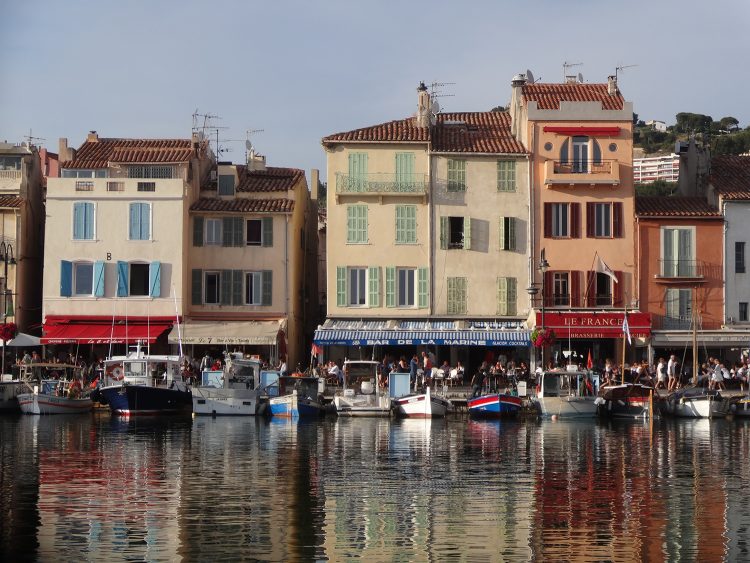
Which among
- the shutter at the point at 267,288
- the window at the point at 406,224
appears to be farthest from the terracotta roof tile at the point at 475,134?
the shutter at the point at 267,288

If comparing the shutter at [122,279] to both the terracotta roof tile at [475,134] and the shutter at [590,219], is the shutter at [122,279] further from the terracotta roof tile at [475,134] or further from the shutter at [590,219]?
the shutter at [590,219]

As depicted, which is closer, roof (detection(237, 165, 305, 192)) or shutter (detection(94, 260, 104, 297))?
shutter (detection(94, 260, 104, 297))

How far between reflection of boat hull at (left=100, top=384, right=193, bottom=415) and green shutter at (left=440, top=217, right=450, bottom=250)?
15646mm

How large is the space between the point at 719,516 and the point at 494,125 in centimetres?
4614

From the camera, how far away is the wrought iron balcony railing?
69.1 metres

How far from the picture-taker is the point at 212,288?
7075 centimetres

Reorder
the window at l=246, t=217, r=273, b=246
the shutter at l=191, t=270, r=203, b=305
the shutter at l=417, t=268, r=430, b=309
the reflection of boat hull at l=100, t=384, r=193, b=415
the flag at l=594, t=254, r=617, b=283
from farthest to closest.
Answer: the shutter at l=191, t=270, r=203, b=305 → the window at l=246, t=217, r=273, b=246 → the shutter at l=417, t=268, r=430, b=309 → the flag at l=594, t=254, r=617, b=283 → the reflection of boat hull at l=100, t=384, r=193, b=415

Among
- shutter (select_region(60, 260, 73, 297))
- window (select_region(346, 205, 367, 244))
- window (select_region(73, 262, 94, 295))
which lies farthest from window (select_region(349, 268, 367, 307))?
shutter (select_region(60, 260, 73, 297))

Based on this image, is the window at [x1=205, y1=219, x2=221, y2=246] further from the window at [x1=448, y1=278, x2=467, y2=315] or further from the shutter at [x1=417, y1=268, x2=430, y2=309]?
the window at [x1=448, y1=278, x2=467, y2=315]

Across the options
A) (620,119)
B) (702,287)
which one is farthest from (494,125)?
(702,287)

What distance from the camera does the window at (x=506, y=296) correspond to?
68981 mm

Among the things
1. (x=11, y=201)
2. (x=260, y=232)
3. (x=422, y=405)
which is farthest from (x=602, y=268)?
(x=11, y=201)

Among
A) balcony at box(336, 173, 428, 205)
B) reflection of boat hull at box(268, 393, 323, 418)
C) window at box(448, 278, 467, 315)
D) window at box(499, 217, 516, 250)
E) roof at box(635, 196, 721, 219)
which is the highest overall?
balcony at box(336, 173, 428, 205)

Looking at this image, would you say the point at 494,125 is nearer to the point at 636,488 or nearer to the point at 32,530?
the point at 636,488
